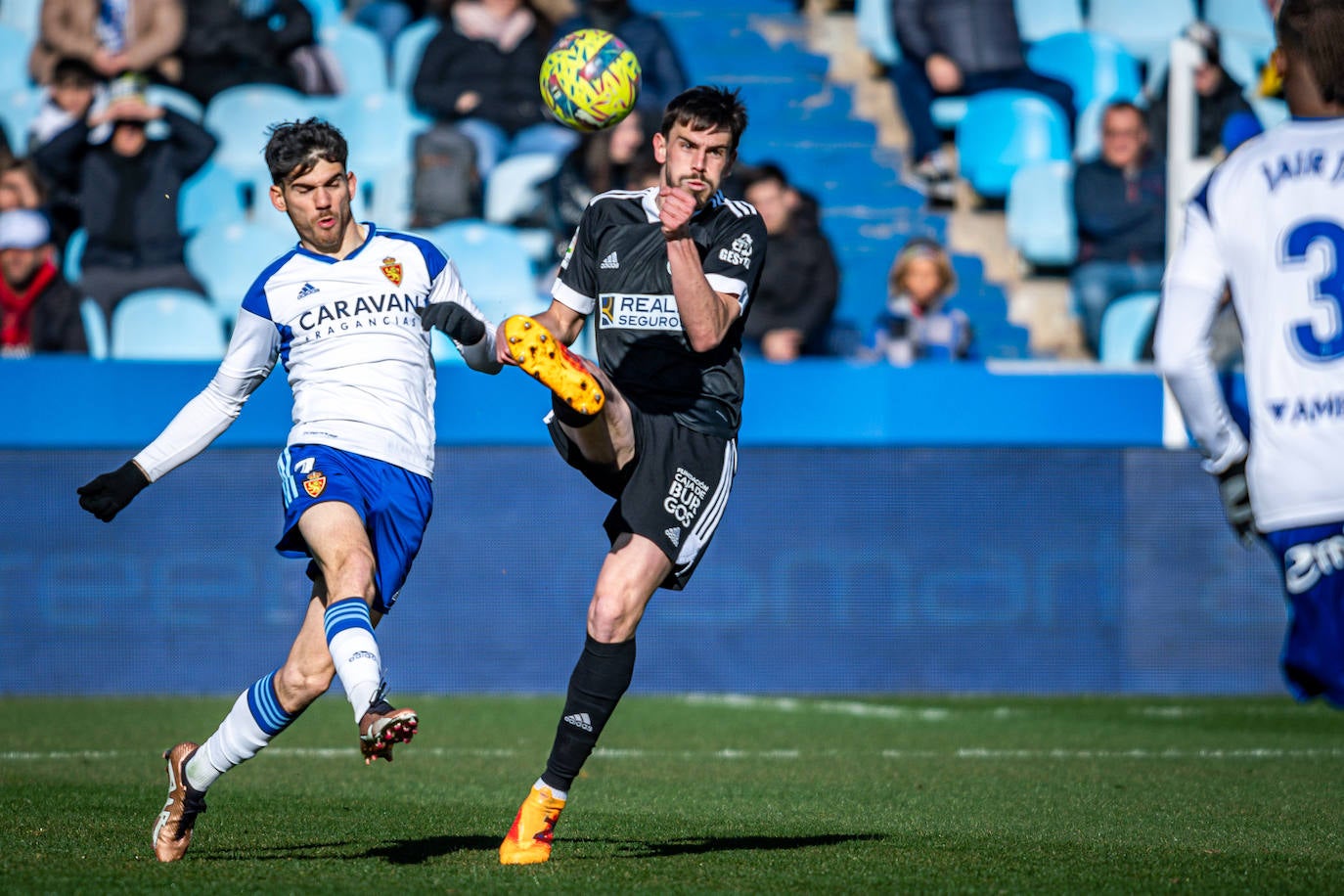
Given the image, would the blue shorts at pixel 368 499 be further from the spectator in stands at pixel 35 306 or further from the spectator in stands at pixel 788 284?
the spectator in stands at pixel 35 306

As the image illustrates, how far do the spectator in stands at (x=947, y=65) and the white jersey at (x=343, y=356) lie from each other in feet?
31.9

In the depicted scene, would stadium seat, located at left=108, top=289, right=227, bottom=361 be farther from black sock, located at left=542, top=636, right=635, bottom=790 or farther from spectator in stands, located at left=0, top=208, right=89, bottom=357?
black sock, located at left=542, top=636, right=635, bottom=790

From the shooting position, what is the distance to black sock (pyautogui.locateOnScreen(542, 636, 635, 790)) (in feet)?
17.1

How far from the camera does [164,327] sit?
12.6 meters

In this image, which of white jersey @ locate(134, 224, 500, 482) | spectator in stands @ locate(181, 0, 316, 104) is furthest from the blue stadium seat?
white jersey @ locate(134, 224, 500, 482)

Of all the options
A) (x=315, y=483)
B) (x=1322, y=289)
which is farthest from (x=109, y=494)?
(x=1322, y=289)

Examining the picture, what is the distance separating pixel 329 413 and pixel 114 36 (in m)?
9.98

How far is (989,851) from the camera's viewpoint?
5.37 meters

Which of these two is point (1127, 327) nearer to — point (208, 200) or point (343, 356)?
point (208, 200)

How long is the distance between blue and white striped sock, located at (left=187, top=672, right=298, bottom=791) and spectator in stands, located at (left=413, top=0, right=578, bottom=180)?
29.8 ft

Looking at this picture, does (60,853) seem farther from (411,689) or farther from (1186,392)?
(411,689)

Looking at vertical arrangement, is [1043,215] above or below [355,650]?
below

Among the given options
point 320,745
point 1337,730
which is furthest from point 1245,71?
point 320,745

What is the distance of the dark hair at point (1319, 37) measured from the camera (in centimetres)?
379
